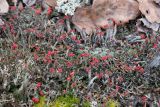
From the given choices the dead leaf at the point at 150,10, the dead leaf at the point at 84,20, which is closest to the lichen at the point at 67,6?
the dead leaf at the point at 84,20

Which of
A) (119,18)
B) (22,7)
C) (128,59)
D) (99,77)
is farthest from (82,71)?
(22,7)

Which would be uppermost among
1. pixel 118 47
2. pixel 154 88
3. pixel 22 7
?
pixel 22 7

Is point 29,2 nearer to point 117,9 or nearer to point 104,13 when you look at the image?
point 104,13

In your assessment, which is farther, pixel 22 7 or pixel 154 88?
pixel 22 7

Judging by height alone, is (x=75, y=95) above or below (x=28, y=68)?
below

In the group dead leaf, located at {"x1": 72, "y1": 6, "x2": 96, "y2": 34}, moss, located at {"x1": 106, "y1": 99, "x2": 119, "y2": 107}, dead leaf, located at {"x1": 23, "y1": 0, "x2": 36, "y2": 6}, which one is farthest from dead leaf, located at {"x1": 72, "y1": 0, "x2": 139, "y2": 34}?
moss, located at {"x1": 106, "y1": 99, "x2": 119, "y2": 107}

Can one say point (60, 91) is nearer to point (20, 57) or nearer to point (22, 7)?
point (20, 57)
